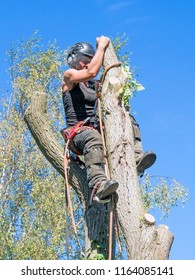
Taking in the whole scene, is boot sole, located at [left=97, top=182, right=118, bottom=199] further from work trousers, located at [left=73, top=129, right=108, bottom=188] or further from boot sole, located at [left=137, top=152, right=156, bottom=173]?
boot sole, located at [left=137, top=152, right=156, bottom=173]

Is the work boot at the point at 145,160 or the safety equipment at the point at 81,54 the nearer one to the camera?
the work boot at the point at 145,160

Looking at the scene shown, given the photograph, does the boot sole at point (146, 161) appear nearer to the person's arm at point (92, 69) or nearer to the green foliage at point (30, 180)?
the person's arm at point (92, 69)

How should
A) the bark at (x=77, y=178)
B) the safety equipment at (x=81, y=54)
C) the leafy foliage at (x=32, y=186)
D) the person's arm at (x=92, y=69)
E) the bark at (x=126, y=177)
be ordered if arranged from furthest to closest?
the leafy foliage at (x=32, y=186), the safety equipment at (x=81, y=54), the bark at (x=77, y=178), the person's arm at (x=92, y=69), the bark at (x=126, y=177)

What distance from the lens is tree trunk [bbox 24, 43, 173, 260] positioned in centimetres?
496

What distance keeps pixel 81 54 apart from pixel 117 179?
147 centimetres

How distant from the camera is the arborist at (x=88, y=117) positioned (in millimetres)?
5428

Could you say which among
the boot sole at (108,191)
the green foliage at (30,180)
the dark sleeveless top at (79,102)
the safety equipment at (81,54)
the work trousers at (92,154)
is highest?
the green foliage at (30,180)

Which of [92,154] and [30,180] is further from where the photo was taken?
[30,180]

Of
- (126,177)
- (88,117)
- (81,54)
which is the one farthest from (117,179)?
(81,54)

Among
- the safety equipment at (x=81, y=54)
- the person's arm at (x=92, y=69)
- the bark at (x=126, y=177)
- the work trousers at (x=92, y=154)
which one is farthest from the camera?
the safety equipment at (x=81, y=54)

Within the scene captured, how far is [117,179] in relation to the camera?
523 centimetres

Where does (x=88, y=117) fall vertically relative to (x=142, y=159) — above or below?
above

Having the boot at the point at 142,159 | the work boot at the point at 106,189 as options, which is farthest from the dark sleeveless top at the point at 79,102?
the work boot at the point at 106,189

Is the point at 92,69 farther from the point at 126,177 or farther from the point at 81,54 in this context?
the point at 126,177
